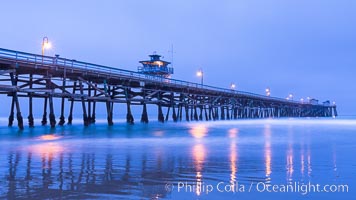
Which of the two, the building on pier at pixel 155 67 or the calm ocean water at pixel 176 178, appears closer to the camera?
the calm ocean water at pixel 176 178

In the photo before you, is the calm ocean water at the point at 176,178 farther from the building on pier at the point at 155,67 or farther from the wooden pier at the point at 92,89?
the building on pier at the point at 155,67

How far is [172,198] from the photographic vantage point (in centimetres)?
586

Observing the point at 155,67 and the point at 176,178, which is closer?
the point at 176,178

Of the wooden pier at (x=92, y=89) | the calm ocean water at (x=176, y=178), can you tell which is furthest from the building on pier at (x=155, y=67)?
the calm ocean water at (x=176, y=178)

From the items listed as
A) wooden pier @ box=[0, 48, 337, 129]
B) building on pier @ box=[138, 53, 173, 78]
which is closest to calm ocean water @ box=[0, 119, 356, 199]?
wooden pier @ box=[0, 48, 337, 129]

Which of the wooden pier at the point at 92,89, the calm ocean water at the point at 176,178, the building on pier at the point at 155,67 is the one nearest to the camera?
the calm ocean water at the point at 176,178

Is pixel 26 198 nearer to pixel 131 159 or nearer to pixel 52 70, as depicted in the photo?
pixel 131 159

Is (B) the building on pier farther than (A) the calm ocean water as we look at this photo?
Yes

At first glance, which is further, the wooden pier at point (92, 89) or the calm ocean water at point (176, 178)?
the wooden pier at point (92, 89)

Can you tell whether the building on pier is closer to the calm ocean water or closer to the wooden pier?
the wooden pier

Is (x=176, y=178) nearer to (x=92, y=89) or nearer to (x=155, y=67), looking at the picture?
(x=92, y=89)

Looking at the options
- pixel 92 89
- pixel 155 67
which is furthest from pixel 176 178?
pixel 155 67

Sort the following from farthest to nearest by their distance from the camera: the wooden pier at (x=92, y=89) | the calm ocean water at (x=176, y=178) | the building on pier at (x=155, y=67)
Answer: the building on pier at (x=155, y=67) → the wooden pier at (x=92, y=89) → the calm ocean water at (x=176, y=178)

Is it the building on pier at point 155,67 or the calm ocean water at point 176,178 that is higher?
the building on pier at point 155,67
